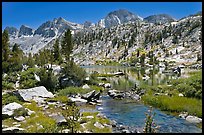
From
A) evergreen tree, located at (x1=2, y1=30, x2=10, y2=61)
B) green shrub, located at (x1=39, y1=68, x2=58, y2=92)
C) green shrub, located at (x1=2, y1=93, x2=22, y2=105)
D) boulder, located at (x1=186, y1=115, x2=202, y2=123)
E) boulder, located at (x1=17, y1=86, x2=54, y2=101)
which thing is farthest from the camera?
evergreen tree, located at (x1=2, y1=30, x2=10, y2=61)

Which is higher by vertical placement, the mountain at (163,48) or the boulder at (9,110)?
the mountain at (163,48)

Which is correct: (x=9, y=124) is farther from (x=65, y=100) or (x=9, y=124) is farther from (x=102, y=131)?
(x=65, y=100)

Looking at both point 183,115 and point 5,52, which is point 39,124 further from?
point 5,52

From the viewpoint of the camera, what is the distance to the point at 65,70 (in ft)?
126

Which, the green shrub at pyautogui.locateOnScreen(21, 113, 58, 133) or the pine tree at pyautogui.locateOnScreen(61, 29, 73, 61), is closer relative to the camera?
the green shrub at pyautogui.locateOnScreen(21, 113, 58, 133)

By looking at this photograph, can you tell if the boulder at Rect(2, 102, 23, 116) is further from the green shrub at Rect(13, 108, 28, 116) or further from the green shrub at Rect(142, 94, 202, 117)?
the green shrub at Rect(142, 94, 202, 117)

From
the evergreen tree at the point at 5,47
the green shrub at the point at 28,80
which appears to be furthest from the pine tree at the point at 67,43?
the green shrub at the point at 28,80

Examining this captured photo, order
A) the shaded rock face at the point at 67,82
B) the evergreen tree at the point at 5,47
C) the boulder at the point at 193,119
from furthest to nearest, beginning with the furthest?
the evergreen tree at the point at 5,47
the shaded rock face at the point at 67,82
the boulder at the point at 193,119

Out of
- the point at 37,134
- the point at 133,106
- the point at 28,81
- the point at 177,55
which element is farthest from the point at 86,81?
the point at 177,55

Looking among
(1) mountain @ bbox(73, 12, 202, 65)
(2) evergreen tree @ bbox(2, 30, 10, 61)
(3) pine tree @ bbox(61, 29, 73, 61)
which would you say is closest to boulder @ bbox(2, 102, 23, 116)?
(3) pine tree @ bbox(61, 29, 73, 61)

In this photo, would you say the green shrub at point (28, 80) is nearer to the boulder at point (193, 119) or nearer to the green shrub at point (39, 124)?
the green shrub at point (39, 124)

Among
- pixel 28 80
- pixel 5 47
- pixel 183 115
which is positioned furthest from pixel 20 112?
pixel 5 47

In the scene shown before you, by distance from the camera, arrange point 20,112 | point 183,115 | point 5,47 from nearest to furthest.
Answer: point 20,112, point 183,115, point 5,47

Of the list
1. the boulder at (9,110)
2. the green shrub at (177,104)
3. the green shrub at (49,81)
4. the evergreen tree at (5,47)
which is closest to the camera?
the boulder at (9,110)
